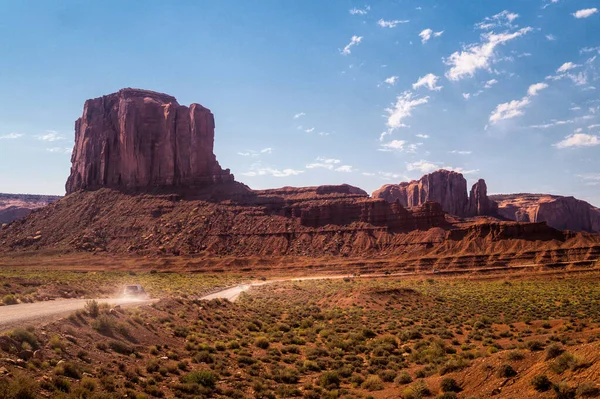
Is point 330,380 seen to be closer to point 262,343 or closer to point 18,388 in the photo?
point 262,343

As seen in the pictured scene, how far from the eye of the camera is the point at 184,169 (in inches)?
4119

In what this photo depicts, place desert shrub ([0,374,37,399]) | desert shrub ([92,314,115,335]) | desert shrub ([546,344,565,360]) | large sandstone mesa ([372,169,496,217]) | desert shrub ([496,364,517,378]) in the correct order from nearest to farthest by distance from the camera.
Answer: desert shrub ([0,374,37,399]), desert shrub ([546,344,565,360]), desert shrub ([496,364,517,378]), desert shrub ([92,314,115,335]), large sandstone mesa ([372,169,496,217])

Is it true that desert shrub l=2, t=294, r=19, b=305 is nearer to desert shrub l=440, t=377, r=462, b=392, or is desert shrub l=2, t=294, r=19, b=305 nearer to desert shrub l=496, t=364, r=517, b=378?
desert shrub l=440, t=377, r=462, b=392

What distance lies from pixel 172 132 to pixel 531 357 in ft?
346

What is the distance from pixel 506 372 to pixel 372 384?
4678 mm

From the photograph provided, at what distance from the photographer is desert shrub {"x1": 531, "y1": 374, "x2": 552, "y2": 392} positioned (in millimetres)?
9688

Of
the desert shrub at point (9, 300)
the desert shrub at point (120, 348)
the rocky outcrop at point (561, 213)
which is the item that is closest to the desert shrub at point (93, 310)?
the desert shrub at point (120, 348)

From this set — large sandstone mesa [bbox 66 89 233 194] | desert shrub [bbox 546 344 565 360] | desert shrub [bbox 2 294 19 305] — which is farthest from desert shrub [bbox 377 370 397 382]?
large sandstone mesa [bbox 66 89 233 194]

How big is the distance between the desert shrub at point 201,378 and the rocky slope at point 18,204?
531ft

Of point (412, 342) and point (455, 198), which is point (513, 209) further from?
point (412, 342)

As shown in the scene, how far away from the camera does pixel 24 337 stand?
12.3 m

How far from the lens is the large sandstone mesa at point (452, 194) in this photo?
142 metres

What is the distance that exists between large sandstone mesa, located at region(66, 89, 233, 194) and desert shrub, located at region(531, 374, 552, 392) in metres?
98.4

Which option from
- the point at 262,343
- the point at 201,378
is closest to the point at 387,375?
the point at 201,378
